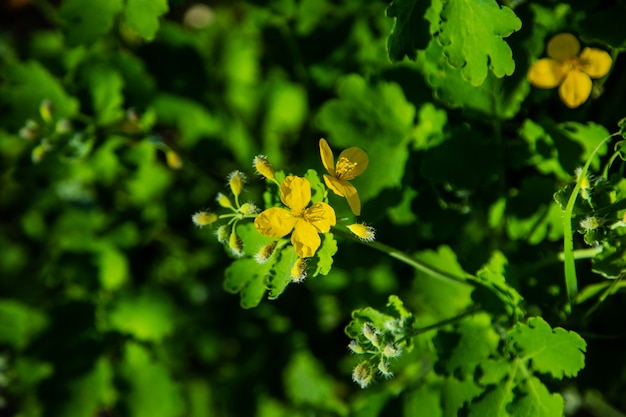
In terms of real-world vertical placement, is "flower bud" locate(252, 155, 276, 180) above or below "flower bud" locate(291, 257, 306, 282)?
above

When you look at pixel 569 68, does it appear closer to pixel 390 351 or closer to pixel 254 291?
pixel 390 351

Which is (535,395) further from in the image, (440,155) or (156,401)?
(156,401)

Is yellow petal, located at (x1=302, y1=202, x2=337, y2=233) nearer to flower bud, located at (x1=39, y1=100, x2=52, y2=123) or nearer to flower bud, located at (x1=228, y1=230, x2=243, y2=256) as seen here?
flower bud, located at (x1=228, y1=230, x2=243, y2=256)

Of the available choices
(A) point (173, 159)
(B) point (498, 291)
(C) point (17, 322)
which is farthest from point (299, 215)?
(C) point (17, 322)

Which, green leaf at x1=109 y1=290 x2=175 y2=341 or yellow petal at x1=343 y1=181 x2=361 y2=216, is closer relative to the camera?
yellow petal at x1=343 y1=181 x2=361 y2=216

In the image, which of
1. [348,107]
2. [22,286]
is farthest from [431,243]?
[22,286]

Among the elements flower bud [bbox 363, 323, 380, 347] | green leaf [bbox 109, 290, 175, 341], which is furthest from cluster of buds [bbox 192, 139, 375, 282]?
green leaf [bbox 109, 290, 175, 341]

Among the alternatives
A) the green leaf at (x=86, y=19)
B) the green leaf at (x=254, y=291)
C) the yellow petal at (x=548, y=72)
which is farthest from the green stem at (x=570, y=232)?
the green leaf at (x=86, y=19)
